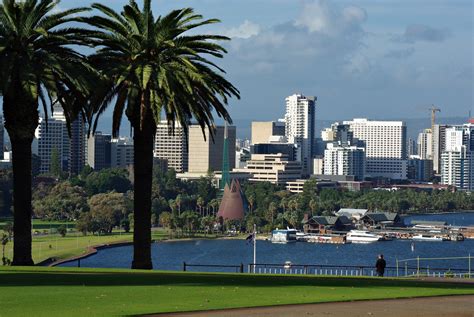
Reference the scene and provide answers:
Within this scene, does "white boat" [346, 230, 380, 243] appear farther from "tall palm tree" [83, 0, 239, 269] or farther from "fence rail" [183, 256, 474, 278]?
"tall palm tree" [83, 0, 239, 269]

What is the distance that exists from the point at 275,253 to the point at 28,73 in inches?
4153

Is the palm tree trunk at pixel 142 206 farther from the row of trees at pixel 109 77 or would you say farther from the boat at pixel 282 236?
the boat at pixel 282 236

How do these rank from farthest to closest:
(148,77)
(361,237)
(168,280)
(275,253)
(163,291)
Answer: (361,237) < (275,253) < (148,77) < (168,280) < (163,291)

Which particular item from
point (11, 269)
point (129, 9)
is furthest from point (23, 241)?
point (129, 9)

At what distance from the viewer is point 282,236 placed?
15950 cm

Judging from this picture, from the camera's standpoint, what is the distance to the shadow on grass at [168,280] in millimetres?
25719

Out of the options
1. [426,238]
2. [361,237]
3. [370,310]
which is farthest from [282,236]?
[370,310]

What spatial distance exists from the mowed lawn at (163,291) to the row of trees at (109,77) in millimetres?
5605

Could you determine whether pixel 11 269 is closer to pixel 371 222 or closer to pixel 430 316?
pixel 430 316

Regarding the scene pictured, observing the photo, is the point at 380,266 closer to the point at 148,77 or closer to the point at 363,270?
the point at 148,77

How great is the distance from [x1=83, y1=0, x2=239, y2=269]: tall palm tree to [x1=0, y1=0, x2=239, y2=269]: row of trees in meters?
0.03

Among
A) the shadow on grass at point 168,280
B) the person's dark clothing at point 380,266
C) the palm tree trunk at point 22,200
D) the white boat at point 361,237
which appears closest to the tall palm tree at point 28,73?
the palm tree trunk at point 22,200

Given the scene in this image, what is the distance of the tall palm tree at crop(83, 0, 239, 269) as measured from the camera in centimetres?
3372

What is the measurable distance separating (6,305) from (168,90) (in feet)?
43.9
